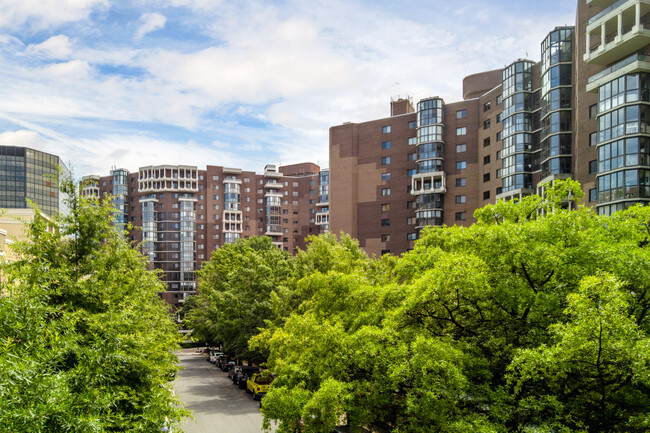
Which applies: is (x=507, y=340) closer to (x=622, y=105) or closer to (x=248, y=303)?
(x=248, y=303)

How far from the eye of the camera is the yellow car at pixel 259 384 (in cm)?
3469

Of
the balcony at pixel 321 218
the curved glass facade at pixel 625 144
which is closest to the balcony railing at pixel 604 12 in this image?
the curved glass facade at pixel 625 144

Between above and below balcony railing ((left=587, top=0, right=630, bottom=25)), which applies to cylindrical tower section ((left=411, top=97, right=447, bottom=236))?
below

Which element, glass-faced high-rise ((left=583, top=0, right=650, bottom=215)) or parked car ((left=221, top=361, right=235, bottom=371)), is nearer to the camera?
glass-faced high-rise ((left=583, top=0, right=650, bottom=215))

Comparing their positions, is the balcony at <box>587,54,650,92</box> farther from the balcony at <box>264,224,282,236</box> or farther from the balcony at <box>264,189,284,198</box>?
the balcony at <box>264,224,282,236</box>

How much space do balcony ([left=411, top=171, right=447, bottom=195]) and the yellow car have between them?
39757 millimetres

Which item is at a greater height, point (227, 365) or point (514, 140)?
point (514, 140)

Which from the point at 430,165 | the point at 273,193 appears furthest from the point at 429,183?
the point at 273,193

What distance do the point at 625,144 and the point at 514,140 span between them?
2177 cm

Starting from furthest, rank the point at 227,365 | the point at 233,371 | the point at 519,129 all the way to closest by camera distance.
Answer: the point at 519,129 < the point at 227,365 < the point at 233,371

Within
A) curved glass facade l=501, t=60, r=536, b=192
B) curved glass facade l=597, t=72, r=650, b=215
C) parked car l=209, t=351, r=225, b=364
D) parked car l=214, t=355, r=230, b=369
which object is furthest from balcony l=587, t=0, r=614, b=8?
parked car l=209, t=351, r=225, b=364

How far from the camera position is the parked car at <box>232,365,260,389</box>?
4012 centimetres

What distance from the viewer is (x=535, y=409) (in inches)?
489

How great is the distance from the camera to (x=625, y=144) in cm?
A: 3481
